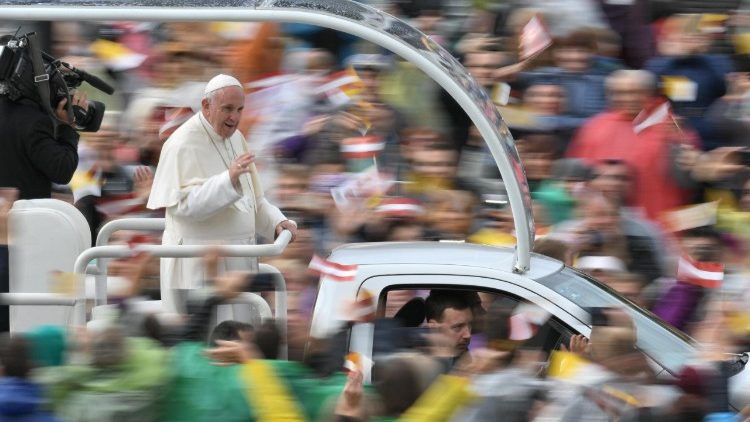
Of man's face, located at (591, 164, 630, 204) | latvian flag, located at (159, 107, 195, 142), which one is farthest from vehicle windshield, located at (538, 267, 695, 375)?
latvian flag, located at (159, 107, 195, 142)

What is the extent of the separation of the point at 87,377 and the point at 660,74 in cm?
458

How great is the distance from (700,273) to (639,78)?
1.44 meters

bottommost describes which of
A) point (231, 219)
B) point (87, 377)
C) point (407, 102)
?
point (87, 377)

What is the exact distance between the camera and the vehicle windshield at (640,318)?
631 cm

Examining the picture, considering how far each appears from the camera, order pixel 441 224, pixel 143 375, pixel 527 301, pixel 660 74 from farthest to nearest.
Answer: pixel 660 74 < pixel 441 224 < pixel 527 301 < pixel 143 375

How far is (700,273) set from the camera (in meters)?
7.58

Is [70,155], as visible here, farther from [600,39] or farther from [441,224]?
[600,39]

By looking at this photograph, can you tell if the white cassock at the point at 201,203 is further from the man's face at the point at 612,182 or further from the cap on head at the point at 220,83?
the man's face at the point at 612,182

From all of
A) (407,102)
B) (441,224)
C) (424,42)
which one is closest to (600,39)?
(407,102)

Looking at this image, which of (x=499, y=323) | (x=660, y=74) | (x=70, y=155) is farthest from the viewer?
(x=660, y=74)

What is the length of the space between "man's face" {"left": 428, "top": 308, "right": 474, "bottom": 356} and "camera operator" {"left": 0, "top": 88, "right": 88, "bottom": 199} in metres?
2.07

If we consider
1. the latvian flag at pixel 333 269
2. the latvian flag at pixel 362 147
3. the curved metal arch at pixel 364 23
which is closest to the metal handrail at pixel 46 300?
the latvian flag at pixel 333 269

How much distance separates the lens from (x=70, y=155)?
294 inches

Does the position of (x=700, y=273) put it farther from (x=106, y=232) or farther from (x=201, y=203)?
(x=106, y=232)
